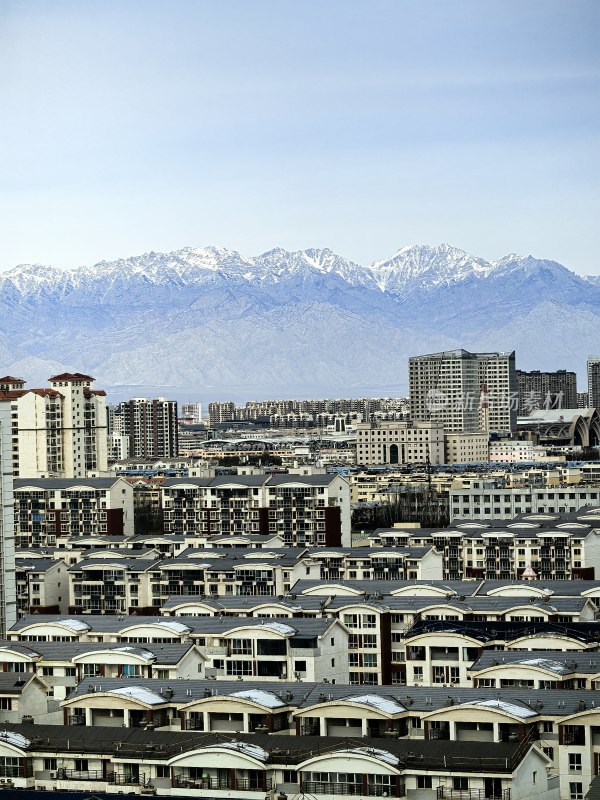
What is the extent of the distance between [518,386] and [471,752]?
131 metres

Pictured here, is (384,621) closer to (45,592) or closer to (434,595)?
(434,595)

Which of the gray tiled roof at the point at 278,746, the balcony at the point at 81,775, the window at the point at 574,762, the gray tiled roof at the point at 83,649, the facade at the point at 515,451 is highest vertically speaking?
the facade at the point at 515,451

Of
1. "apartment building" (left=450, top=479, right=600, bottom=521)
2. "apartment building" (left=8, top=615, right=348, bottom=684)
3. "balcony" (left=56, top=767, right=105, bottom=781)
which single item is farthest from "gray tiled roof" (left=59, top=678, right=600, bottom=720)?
"apartment building" (left=450, top=479, right=600, bottom=521)

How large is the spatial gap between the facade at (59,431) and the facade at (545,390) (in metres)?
89.9

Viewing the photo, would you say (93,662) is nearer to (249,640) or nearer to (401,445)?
(249,640)

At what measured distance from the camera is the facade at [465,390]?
11525cm

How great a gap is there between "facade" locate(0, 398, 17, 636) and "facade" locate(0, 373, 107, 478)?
22.5 meters

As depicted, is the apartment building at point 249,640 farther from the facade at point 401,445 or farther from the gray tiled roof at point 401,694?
the facade at point 401,445

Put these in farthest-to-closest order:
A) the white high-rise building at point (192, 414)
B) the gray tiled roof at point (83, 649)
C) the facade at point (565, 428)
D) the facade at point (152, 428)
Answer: the white high-rise building at point (192, 414) → the facade at point (152, 428) → the facade at point (565, 428) → the gray tiled roof at point (83, 649)

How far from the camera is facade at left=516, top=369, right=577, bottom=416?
14275 centimetres

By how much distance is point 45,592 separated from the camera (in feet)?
112

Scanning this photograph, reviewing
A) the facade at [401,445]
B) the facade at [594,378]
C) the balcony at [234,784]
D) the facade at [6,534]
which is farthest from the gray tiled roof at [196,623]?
the facade at [594,378]

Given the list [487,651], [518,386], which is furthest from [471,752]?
[518,386]

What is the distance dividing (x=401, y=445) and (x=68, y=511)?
46.6 m
